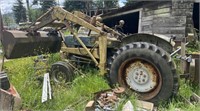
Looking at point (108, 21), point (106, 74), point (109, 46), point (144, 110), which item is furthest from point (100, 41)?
point (108, 21)

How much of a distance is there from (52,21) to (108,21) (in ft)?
22.1

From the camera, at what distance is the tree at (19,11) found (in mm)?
31444

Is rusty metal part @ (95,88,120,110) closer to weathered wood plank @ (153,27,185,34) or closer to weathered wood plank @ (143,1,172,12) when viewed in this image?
weathered wood plank @ (153,27,185,34)

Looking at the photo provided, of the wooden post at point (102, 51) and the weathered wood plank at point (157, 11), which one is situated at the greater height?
the weathered wood plank at point (157, 11)

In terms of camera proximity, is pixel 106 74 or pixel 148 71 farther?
pixel 106 74

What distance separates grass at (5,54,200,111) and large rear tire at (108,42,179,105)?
21cm

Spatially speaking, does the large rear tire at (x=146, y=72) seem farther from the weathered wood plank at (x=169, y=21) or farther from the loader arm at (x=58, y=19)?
the weathered wood plank at (x=169, y=21)

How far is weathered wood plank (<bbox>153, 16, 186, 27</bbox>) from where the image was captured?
756 cm

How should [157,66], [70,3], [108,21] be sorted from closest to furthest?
[157,66] → [108,21] → [70,3]

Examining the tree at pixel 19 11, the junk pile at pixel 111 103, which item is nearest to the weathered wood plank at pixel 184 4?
the junk pile at pixel 111 103

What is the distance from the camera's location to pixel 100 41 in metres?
4.76

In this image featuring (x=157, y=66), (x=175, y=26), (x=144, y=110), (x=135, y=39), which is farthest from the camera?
(x=175, y=26)

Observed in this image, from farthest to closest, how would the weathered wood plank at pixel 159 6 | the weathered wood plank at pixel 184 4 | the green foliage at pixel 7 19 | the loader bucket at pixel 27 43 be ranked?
the green foliage at pixel 7 19, the weathered wood plank at pixel 159 6, the weathered wood plank at pixel 184 4, the loader bucket at pixel 27 43

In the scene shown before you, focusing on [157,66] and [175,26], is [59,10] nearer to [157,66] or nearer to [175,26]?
[157,66]
